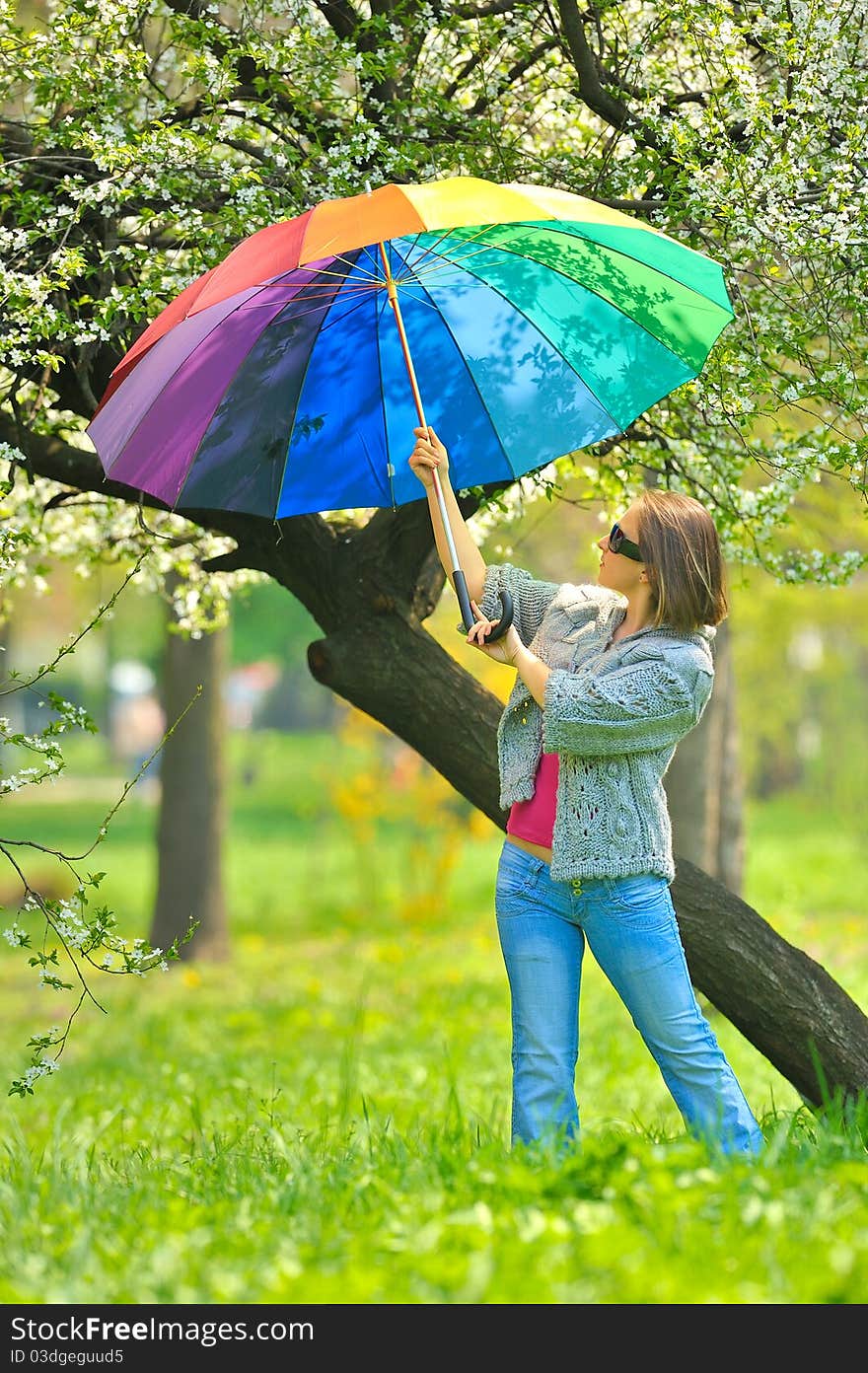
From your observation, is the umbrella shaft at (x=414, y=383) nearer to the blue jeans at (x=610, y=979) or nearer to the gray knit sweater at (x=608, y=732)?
the gray knit sweater at (x=608, y=732)

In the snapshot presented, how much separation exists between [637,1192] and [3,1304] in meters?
1.17

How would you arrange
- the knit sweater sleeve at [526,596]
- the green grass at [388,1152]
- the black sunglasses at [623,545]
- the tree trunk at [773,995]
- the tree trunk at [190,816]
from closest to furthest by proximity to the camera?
1. the green grass at [388,1152]
2. the black sunglasses at [623,545]
3. the knit sweater sleeve at [526,596]
4. the tree trunk at [773,995]
5. the tree trunk at [190,816]

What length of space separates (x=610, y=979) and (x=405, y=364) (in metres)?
1.65

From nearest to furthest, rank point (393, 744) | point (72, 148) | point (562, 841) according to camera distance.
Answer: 1. point (562, 841)
2. point (72, 148)
3. point (393, 744)

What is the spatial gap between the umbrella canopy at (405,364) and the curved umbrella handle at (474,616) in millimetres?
318

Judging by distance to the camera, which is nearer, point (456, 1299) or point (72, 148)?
point (456, 1299)

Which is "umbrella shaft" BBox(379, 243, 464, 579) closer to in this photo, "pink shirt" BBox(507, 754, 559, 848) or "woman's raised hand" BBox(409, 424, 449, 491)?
"woman's raised hand" BBox(409, 424, 449, 491)

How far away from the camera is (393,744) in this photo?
61.2 feet

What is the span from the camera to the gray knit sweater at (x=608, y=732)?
3094 millimetres

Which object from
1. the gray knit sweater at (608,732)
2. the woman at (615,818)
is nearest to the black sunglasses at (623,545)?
the woman at (615,818)

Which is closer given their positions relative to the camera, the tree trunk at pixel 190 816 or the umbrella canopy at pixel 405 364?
the umbrella canopy at pixel 405 364
